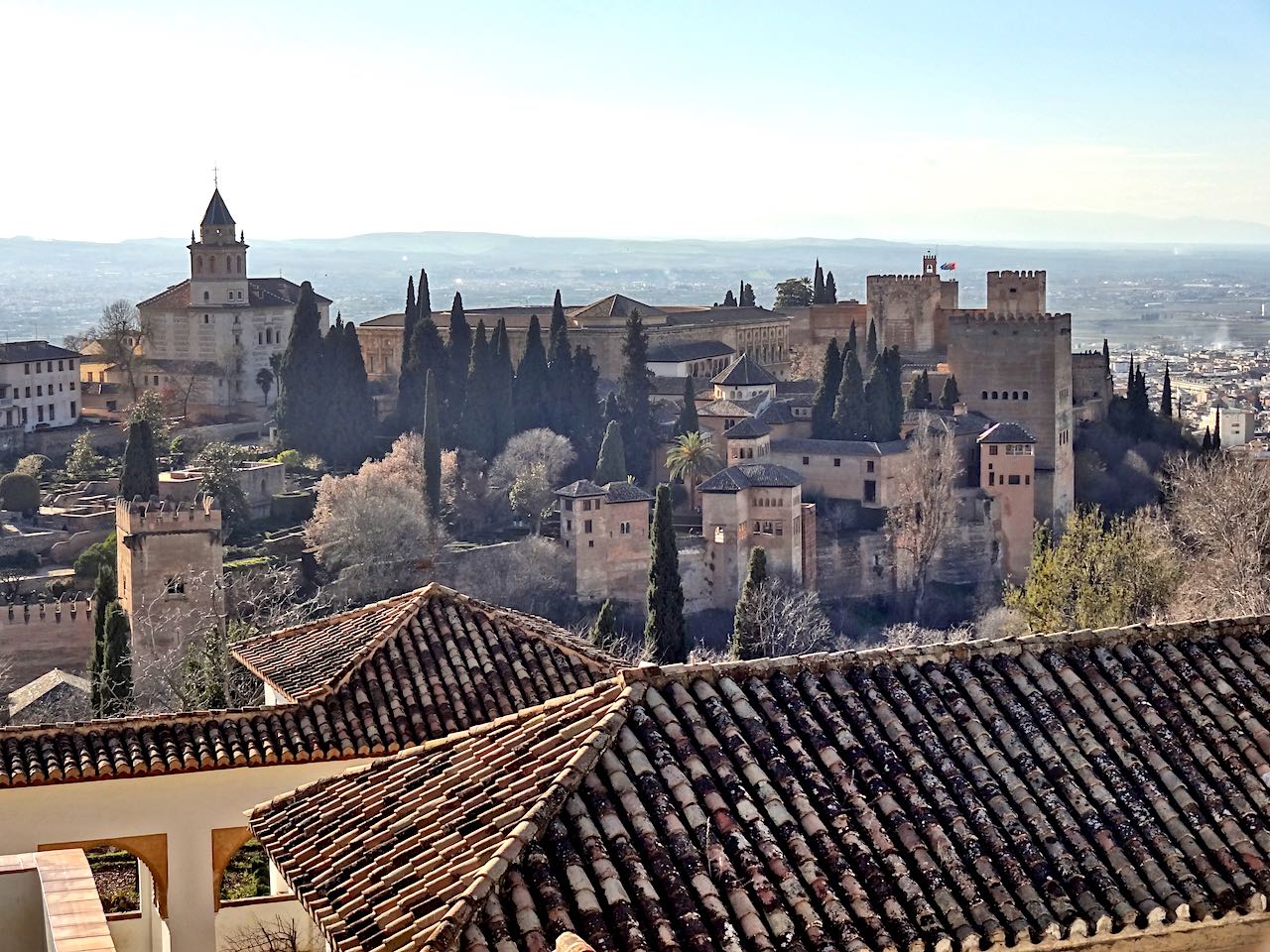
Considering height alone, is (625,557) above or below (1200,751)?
below

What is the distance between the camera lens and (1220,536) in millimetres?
28094

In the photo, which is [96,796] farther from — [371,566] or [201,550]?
[371,566]

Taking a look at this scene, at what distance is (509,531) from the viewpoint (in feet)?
123

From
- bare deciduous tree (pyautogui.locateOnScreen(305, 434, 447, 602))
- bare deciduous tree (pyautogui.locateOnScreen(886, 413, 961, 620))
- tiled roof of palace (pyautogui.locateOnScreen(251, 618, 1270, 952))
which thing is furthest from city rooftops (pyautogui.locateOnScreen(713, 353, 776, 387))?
tiled roof of palace (pyautogui.locateOnScreen(251, 618, 1270, 952))

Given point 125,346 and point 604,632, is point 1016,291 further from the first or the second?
point 604,632

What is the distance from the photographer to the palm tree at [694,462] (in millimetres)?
38562

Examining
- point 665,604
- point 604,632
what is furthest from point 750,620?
point 604,632

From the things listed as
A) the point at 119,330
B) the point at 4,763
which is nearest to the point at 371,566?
the point at 119,330

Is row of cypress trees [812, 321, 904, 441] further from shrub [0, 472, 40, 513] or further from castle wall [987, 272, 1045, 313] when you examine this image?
shrub [0, 472, 40, 513]

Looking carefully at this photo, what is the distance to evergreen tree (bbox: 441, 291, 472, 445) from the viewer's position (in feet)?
132

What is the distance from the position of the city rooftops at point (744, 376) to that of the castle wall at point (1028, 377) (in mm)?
4357

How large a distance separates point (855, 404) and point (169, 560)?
629 inches

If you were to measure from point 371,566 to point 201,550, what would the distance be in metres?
4.72

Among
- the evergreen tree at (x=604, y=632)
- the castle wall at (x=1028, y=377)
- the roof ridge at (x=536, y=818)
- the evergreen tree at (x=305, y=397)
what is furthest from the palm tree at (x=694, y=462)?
the roof ridge at (x=536, y=818)
